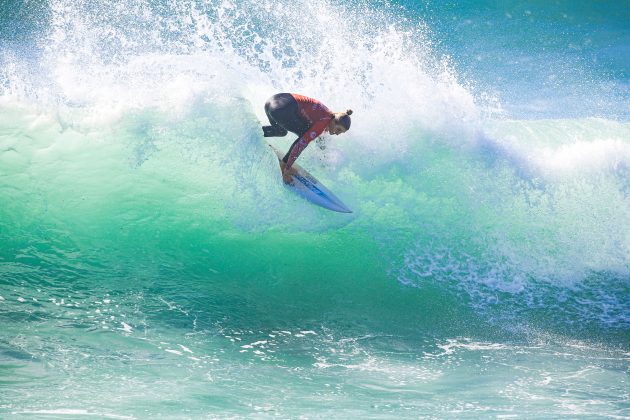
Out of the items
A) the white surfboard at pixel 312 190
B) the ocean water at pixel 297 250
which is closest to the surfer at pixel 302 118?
the white surfboard at pixel 312 190

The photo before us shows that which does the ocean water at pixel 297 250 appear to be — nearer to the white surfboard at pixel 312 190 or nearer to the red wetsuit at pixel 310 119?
the white surfboard at pixel 312 190

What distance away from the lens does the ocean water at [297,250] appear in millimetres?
3836

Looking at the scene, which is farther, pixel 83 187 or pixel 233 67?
pixel 233 67

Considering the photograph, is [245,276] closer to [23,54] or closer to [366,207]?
[366,207]

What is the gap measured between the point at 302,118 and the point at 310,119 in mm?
103

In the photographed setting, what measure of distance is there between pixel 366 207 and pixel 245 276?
1.97 metres

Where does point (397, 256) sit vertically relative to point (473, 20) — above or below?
below

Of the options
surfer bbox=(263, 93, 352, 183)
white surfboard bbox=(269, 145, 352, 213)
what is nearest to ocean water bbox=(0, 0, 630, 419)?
white surfboard bbox=(269, 145, 352, 213)

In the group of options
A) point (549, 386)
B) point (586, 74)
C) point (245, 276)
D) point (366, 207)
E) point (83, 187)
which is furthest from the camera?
point (586, 74)

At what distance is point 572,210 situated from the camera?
762 cm

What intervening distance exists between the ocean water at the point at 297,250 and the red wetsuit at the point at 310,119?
0.55 m

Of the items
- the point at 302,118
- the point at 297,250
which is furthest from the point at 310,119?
the point at 297,250

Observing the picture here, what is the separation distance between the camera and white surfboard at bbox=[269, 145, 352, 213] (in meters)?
6.39

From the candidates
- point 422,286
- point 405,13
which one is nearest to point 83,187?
point 422,286
